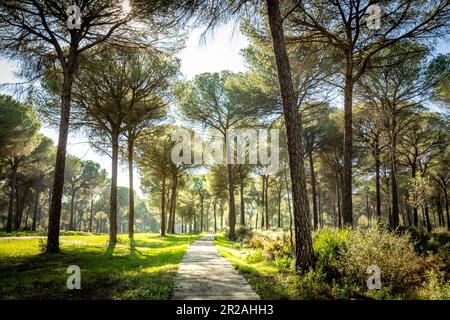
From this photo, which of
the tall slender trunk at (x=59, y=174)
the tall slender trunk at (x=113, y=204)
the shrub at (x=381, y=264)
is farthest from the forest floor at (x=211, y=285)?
the tall slender trunk at (x=113, y=204)

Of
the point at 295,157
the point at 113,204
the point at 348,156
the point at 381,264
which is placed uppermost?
the point at 348,156

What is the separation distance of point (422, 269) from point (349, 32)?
8.17m

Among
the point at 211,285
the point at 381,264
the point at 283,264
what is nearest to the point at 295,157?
the point at 381,264

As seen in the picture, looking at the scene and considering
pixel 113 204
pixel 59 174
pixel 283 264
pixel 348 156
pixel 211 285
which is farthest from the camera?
pixel 113 204

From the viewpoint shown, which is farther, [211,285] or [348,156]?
[348,156]

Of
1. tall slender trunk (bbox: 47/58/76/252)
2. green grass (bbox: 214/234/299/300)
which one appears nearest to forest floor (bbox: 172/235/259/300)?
green grass (bbox: 214/234/299/300)

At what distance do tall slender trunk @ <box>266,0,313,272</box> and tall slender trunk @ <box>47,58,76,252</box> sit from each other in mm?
7866

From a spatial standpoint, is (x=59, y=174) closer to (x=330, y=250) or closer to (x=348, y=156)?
(x=330, y=250)

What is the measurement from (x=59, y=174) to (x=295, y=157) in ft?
27.4

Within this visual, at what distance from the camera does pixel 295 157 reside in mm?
6809

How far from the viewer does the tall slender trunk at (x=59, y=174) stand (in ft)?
32.9

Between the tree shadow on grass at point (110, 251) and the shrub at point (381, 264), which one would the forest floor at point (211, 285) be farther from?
the tree shadow on grass at point (110, 251)

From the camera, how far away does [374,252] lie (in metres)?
5.58

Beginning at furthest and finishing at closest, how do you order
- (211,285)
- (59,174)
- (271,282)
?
(59,174) < (271,282) < (211,285)
